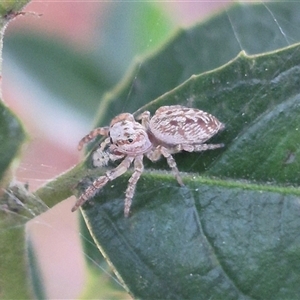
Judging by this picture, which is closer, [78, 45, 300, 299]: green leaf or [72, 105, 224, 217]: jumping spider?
[78, 45, 300, 299]: green leaf

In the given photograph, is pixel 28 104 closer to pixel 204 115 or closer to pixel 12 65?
pixel 12 65

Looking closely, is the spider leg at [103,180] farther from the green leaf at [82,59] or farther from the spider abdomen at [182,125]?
the green leaf at [82,59]

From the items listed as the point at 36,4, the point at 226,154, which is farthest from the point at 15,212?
the point at 36,4

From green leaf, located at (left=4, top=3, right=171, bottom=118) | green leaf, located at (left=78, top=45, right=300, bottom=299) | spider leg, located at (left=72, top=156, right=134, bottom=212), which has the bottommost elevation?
green leaf, located at (left=78, top=45, right=300, bottom=299)

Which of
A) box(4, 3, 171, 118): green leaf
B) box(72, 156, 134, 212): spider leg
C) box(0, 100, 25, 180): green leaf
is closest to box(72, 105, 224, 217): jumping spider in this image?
box(72, 156, 134, 212): spider leg

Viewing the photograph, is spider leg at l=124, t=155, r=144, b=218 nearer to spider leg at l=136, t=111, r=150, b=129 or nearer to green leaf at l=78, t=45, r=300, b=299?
green leaf at l=78, t=45, r=300, b=299

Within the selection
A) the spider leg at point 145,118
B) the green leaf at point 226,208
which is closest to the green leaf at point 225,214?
the green leaf at point 226,208

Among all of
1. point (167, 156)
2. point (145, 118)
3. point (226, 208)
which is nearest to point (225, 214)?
point (226, 208)
